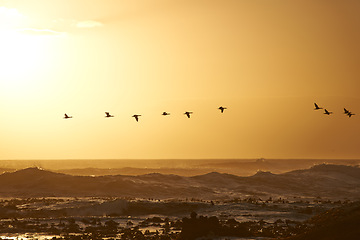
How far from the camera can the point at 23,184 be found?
86.8 metres

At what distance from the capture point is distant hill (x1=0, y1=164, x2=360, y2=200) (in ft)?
261

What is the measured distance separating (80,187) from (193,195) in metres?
17.6

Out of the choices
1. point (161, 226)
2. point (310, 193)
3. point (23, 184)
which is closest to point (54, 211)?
point (161, 226)

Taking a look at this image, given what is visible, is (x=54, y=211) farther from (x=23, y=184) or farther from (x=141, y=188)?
(x=23, y=184)

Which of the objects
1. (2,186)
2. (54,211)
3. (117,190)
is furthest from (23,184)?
(54,211)

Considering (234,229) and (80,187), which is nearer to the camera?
(234,229)

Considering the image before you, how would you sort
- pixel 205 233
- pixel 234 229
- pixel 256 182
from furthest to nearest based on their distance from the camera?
pixel 256 182
pixel 234 229
pixel 205 233

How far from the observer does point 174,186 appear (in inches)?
3393

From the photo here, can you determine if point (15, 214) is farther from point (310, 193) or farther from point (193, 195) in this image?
point (310, 193)

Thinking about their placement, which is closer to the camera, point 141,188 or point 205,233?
point 205,233

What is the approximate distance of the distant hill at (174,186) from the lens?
79.6m

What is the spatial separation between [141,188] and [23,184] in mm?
19264

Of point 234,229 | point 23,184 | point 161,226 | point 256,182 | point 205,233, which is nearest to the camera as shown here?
point 205,233

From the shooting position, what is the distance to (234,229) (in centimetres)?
3659
